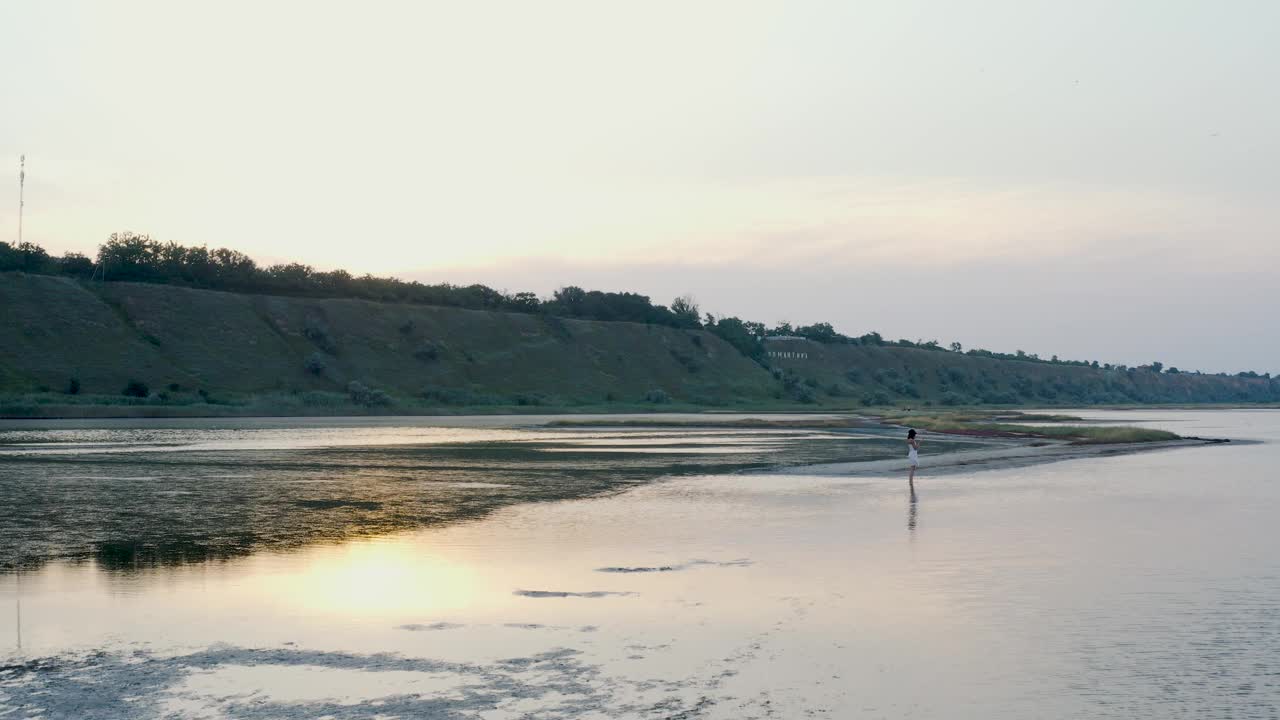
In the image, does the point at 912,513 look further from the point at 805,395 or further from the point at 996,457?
the point at 805,395

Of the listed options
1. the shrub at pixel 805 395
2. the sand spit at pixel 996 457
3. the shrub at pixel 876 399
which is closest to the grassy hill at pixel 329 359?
the shrub at pixel 805 395

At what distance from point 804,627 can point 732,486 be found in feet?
67.3

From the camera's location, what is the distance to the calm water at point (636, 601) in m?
10.7

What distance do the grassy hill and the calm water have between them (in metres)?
74.5

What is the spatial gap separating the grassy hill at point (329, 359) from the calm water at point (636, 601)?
244 ft

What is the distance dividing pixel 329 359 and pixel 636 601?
122m

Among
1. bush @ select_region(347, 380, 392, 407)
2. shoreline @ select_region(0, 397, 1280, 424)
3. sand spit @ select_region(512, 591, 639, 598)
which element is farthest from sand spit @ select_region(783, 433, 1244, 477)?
bush @ select_region(347, 380, 392, 407)

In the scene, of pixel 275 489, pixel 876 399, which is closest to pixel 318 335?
pixel 876 399

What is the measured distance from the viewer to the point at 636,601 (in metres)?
15.6

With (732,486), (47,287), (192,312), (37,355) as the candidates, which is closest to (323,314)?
(192,312)

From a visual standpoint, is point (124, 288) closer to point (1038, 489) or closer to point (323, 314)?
point (323, 314)

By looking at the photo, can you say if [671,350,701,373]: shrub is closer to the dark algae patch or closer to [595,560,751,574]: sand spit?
the dark algae patch

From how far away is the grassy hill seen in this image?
10231 cm

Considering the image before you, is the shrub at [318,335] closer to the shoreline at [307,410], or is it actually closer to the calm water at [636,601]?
the shoreline at [307,410]
